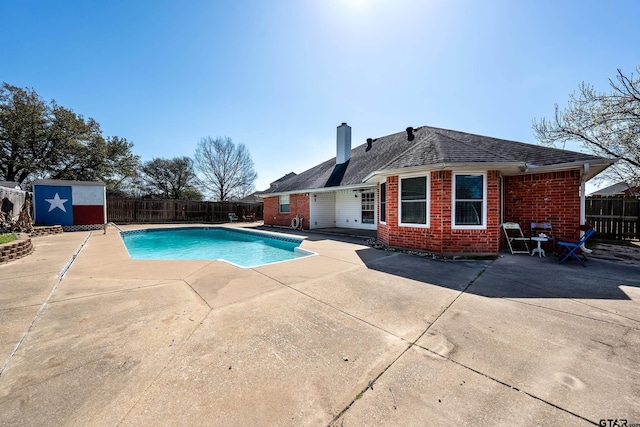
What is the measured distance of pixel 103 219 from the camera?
1438 cm

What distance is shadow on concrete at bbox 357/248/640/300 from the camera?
3.90 m

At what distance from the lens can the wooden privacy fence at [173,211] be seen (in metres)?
19.0

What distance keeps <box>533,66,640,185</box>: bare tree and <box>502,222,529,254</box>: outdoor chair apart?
5.66m

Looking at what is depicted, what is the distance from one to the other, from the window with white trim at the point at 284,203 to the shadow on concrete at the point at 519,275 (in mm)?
10230

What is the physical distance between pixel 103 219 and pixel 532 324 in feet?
62.3

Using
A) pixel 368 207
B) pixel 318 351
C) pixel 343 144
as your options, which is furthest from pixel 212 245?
pixel 318 351

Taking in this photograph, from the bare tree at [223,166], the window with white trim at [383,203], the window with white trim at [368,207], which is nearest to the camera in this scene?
the window with white trim at [383,203]

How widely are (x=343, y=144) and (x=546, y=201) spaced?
33.9 ft

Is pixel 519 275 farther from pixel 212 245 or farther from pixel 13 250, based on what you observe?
pixel 212 245

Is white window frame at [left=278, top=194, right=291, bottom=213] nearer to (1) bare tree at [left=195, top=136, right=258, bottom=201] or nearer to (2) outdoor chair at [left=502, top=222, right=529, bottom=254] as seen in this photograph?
(2) outdoor chair at [left=502, top=222, right=529, bottom=254]

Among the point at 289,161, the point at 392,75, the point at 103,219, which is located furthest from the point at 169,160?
the point at 392,75

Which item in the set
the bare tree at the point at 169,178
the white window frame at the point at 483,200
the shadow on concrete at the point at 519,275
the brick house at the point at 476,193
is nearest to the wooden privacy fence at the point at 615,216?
the brick house at the point at 476,193

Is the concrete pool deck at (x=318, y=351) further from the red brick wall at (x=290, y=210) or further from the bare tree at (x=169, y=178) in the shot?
the bare tree at (x=169, y=178)

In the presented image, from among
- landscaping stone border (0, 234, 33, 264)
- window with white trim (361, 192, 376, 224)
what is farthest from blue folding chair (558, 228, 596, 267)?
landscaping stone border (0, 234, 33, 264)
